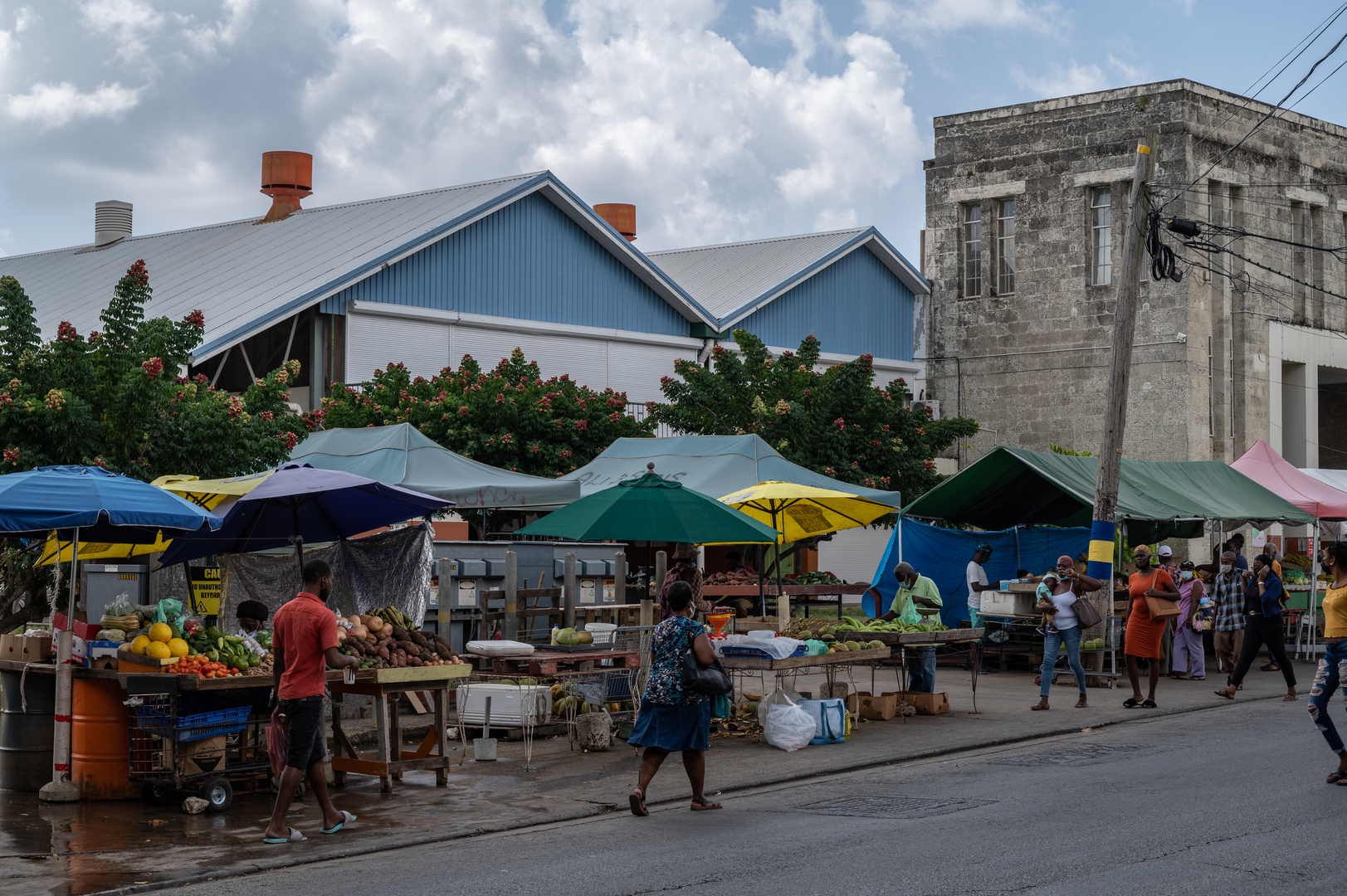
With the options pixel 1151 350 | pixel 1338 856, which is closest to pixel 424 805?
pixel 1338 856

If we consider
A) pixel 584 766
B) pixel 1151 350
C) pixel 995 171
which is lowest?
pixel 584 766

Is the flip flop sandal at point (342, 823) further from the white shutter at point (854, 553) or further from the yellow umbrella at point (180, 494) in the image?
the white shutter at point (854, 553)

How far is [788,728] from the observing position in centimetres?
1339

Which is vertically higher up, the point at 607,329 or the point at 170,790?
the point at 607,329

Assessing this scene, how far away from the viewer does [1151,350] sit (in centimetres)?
3300

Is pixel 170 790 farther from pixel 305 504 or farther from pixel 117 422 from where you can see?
pixel 117 422

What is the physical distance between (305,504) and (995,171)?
24.8 metres

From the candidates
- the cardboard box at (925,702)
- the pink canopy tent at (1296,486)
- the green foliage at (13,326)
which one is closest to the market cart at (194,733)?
the green foliage at (13,326)

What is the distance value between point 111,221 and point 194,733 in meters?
32.2

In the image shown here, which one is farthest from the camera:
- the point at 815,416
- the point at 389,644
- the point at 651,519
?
the point at 815,416

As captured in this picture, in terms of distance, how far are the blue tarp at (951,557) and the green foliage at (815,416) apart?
14.9ft

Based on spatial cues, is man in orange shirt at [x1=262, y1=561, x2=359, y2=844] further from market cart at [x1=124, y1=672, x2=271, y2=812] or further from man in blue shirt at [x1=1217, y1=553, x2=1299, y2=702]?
man in blue shirt at [x1=1217, y1=553, x2=1299, y2=702]

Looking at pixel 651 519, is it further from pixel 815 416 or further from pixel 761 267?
pixel 761 267

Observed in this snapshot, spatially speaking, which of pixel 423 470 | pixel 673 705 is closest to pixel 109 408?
pixel 423 470
